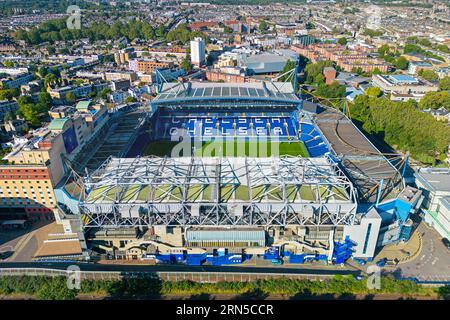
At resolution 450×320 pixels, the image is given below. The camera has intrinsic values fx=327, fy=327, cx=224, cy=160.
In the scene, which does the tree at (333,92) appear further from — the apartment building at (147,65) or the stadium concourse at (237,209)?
the apartment building at (147,65)

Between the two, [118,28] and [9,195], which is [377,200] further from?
[118,28]

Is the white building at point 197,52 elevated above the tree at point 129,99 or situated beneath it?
elevated above

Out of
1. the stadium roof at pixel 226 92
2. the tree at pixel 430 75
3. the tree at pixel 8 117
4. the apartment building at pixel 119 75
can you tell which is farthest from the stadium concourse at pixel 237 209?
the tree at pixel 430 75

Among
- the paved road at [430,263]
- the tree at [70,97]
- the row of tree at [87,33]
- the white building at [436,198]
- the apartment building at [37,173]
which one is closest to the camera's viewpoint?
the paved road at [430,263]

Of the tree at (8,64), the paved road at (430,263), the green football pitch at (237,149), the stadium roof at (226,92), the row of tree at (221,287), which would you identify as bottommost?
the paved road at (430,263)

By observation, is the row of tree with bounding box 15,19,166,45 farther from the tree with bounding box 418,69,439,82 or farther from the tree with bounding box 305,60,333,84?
the tree with bounding box 418,69,439,82

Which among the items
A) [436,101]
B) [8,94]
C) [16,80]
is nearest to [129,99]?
[8,94]
